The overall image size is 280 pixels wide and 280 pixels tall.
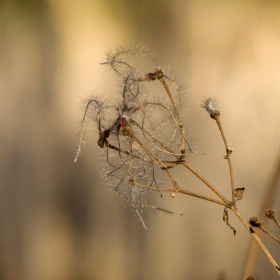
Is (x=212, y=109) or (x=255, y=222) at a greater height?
(x=212, y=109)

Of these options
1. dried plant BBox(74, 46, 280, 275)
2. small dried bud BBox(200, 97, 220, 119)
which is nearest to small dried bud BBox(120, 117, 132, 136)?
dried plant BBox(74, 46, 280, 275)

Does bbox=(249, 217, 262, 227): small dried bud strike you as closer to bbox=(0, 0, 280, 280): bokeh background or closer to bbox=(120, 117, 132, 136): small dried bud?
bbox=(120, 117, 132, 136): small dried bud

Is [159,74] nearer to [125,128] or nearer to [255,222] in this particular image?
[125,128]

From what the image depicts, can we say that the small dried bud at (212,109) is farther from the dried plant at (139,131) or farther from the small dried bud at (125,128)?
the small dried bud at (125,128)

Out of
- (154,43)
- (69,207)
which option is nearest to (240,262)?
(69,207)

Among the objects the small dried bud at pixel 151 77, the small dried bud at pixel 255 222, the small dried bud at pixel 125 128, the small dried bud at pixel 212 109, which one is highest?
the small dried bud at pixel 151 77

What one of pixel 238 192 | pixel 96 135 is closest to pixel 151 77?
pixel 238 192

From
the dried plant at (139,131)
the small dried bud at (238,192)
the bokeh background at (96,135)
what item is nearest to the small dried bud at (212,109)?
the dried plant at (139,131)

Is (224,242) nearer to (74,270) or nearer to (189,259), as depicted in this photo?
(189,259)

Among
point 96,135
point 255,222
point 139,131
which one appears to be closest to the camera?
point 255,222
